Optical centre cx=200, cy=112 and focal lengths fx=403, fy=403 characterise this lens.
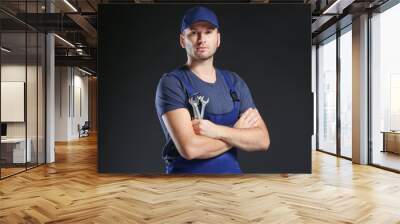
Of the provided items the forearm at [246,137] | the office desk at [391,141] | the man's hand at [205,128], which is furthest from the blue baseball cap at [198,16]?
the office desk at [391,141]

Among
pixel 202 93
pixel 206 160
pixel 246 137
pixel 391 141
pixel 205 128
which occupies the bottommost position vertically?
pixel 206 160

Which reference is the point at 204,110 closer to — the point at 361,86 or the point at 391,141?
the point at 361,86

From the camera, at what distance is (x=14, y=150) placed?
7578mm

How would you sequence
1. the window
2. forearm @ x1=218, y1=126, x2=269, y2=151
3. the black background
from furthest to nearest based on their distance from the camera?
the window, the black background, forearm @ x1=218, y1=126, x2=269, y2=151

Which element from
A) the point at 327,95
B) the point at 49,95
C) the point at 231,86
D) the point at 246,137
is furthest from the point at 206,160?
the point at 327,95

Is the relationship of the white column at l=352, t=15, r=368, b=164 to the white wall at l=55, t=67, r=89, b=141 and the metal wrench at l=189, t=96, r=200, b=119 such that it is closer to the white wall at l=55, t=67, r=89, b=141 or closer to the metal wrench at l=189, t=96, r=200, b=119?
the metal wrench at l=189, t=96, r=200, b=119

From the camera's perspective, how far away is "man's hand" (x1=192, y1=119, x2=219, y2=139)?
5.97m

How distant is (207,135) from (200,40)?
4.96 feet

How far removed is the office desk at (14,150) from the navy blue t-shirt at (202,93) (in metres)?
3.03

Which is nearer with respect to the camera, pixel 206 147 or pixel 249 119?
pixel 206 147

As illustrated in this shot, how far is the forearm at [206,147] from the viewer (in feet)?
19.8

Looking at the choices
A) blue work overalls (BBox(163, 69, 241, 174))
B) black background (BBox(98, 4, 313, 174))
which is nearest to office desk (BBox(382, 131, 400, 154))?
black background (BBox(98, 4, 313, 174))

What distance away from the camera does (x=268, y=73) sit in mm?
6551

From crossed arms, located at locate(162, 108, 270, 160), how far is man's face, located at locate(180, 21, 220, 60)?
3.25ft
